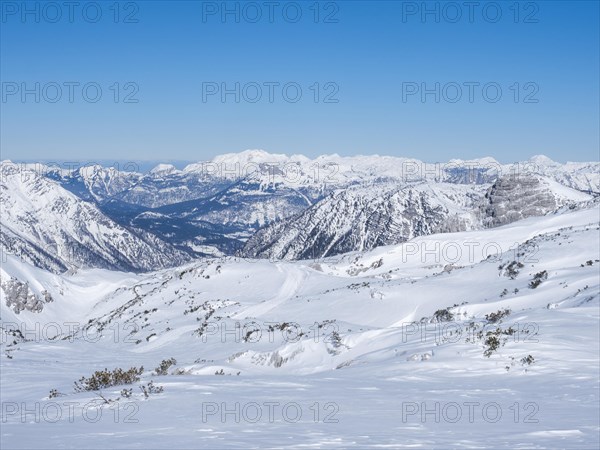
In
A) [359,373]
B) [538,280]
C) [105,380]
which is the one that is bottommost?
[359,373]

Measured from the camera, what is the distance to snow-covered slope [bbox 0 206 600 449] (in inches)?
380

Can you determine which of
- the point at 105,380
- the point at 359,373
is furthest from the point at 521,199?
the point at 105,380

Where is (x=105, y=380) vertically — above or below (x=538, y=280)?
below

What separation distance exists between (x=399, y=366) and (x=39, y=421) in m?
10.3

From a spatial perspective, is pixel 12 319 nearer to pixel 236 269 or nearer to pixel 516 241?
pixel 236 269

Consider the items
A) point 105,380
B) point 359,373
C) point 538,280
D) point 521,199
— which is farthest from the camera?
point 521,199

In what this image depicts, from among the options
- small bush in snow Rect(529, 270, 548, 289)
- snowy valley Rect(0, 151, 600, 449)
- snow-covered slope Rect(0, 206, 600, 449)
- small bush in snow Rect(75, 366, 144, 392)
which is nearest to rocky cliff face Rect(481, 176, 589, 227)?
snowy valley Rect(0, 151, 600, 449)

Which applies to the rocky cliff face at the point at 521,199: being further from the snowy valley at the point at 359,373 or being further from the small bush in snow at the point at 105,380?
the small bush in snow at the point at 105,380

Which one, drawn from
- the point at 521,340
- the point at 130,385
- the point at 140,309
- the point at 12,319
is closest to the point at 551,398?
the point at 521,340

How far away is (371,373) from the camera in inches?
674

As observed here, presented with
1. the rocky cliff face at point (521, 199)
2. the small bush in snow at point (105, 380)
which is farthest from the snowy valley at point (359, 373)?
the rocky cliff face at point (521, 199)

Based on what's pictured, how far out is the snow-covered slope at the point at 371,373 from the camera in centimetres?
966

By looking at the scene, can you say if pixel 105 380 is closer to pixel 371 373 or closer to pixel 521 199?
pixel 371 373

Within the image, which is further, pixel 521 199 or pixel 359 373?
pixel 521 199
